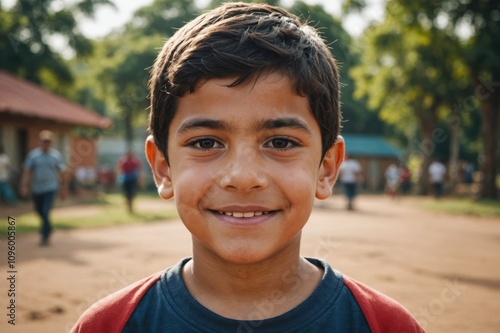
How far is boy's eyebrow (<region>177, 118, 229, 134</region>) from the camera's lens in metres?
1.75

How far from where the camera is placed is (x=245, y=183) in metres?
1.69

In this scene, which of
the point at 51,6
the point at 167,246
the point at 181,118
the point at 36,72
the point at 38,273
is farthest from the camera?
the point at 36,72

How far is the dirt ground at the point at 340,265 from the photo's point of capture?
4852 mm

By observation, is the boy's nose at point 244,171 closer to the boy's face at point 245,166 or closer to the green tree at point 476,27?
the boy's face at point 245,166

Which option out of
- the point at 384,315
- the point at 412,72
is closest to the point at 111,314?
the point at 384,315

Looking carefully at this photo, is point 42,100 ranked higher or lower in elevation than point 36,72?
lower

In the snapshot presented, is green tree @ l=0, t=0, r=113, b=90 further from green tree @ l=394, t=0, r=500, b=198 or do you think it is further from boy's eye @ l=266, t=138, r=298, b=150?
boy's eye @ l=266, t=138, r=298, b=150

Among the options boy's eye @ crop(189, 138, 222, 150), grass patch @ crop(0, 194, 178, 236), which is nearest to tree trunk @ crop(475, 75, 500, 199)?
grass patch @ crop(0, 194, 178, 236)

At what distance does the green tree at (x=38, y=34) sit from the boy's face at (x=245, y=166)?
24.3 metres

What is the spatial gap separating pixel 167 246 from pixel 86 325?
7.17m

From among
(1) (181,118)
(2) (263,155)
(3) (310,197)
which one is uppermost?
(1) (181,118)

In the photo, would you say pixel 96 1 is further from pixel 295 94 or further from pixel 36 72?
pixel 295 94

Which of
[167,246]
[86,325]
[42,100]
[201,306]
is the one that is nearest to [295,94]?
[201,306]

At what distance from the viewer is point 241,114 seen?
5.69 feet
